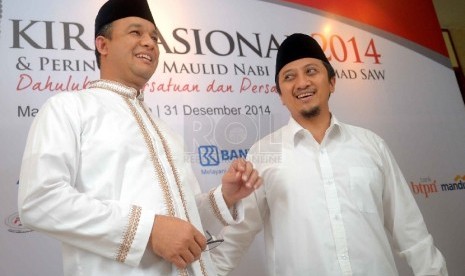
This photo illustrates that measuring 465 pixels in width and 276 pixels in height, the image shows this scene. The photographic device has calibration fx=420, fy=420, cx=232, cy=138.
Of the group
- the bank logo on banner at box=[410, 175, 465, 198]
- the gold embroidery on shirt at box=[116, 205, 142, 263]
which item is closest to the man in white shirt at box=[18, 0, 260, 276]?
the gold embroidery on shirt at box=[116, 205, 142, 263]

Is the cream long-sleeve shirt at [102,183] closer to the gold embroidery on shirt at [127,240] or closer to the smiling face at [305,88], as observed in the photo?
the gold embroidery on shirt at [127,240]

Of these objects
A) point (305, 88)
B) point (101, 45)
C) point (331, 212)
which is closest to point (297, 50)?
point (305, 88)

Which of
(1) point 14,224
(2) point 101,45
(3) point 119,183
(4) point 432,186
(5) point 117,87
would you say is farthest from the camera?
(4) point 432,186

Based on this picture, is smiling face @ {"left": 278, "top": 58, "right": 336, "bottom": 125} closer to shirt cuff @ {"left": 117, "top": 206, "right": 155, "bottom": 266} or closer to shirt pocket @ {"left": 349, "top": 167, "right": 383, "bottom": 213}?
shirt pocket @ {"left": 349, "top": 167, "right": 383, "bottom": 213}

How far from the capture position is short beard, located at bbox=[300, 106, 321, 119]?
168 centimetres

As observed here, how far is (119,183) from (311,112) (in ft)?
2.90

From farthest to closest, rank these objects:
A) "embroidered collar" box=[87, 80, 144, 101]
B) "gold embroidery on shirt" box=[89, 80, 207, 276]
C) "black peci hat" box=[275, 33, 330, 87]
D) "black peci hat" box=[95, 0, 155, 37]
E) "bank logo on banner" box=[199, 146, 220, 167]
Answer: "bank logo on banner" box=[199, 146, 220, 167], "black peci hat" box=[275, 33, 330, 87], "black peci hat" box=[95, 0, 155, 37], "embroidered collar" box=[87, 80, 144, 101], "gold embroidery on shirt" box=[89, 80, 207, 276]

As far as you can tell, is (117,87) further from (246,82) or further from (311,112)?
(246,82)

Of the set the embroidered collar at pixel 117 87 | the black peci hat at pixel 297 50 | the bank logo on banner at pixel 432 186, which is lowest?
the bank logo on banner at pixel 432 186

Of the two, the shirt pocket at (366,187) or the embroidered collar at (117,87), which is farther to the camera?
the shirt pocket at (366,187)

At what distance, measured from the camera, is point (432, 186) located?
2199 mm

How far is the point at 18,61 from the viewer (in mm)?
1798

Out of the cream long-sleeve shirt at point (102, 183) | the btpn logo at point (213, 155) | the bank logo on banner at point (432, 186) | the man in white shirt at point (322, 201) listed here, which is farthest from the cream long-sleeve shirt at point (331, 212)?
the bank logo on banner at point (432, 186)

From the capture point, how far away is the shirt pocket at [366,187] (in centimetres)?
153
